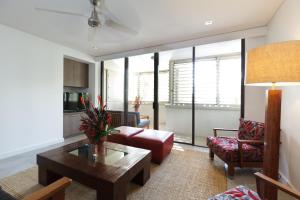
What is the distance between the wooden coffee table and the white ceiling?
2090 millimetres

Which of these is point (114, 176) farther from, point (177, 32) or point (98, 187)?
point (177, 32)

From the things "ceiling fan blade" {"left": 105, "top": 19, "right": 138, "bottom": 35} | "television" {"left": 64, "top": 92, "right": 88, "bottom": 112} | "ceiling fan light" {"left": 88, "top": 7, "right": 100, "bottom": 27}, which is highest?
"ceiling fan blade" {"left": 105, "top": 19, "right": 138, "bottom": 35}

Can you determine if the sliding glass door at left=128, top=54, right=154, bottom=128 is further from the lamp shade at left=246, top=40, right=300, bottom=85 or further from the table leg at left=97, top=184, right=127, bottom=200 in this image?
the lamp shade at left=246, top=40, right=300, bottom=85

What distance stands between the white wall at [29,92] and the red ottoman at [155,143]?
225cm

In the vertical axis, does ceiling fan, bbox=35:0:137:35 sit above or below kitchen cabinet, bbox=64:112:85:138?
above

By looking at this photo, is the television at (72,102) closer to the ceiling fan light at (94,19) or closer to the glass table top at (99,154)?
the glass table top at (99,154)

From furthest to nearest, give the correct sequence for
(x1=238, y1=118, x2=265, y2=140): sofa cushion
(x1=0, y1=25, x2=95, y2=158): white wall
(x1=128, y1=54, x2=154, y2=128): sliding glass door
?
(x1=128, y1=54, x2=154, y2=128): sliding glass door, (x1=0, y1=25, x2=95, y2=158): white wall, (x1=238, y1=118, x2=265, y2=140): sofa cushion

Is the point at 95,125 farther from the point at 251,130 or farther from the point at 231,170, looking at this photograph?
the point at 251,130

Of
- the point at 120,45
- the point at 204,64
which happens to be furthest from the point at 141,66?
the point at 204,64

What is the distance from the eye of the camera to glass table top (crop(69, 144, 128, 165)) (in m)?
1.79

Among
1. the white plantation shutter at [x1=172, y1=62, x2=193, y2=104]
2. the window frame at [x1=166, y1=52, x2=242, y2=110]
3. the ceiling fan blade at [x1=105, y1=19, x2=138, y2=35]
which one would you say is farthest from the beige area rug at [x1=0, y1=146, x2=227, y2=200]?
the ceiling fan blade at [x1=105, y1=19, x2=138, y2=35]

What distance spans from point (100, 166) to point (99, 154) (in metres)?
0.35

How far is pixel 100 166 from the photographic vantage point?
162cm

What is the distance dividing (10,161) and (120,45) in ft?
10.9
